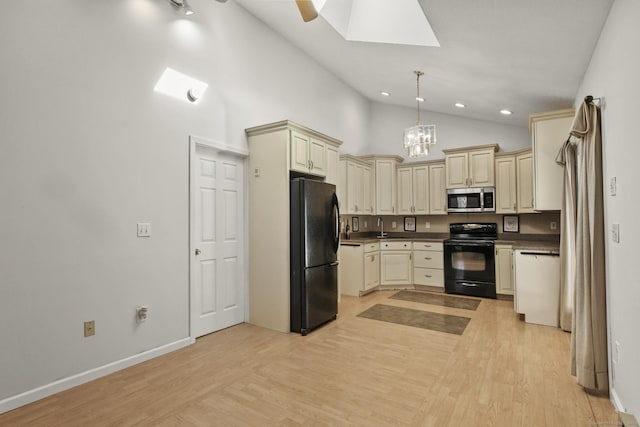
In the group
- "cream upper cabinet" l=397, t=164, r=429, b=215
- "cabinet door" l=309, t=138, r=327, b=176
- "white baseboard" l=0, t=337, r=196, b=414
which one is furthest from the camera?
"cream upper cabinet" l=397, t=164, r=429, b=215

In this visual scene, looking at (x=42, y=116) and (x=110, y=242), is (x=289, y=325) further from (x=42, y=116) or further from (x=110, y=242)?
(x=42, y=116)

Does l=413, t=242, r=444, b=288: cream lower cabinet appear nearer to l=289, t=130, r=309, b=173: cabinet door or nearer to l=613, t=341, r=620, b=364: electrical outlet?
l=289, t=130, r=309, b=173: cabinet door

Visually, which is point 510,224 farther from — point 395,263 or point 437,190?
point 395,263

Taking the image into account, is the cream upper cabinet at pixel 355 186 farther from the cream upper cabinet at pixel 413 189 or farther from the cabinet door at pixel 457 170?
the cabinet door at pixel 457 170

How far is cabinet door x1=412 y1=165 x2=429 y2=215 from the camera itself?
19.6 ft

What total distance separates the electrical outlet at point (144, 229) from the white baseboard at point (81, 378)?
3.38ft

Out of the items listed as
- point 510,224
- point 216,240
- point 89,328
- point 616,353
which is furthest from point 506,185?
point 89,328

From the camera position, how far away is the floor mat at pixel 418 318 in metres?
3.77

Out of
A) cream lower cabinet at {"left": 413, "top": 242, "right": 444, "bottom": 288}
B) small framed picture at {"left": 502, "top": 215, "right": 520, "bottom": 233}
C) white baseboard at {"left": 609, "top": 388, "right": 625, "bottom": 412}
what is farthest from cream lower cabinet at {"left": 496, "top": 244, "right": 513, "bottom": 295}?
white baseboard at {"left": 609, "top": 388, "right": 625, "bottom": 412}

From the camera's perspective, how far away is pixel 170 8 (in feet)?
10.5

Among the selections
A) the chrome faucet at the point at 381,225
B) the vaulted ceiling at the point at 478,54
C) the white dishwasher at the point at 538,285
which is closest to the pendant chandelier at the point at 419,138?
the vaulted ceiling at the point at 478,54

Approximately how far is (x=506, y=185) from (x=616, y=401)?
372 cm

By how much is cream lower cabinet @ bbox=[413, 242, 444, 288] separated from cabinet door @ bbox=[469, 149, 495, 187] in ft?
3.90

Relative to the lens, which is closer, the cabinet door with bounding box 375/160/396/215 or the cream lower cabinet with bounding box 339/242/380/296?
the cream lower cabinet with bounding box 339/242/380/296
